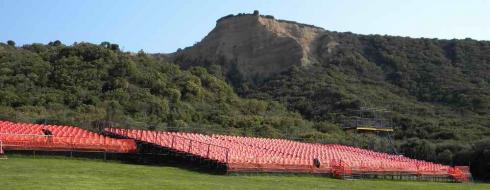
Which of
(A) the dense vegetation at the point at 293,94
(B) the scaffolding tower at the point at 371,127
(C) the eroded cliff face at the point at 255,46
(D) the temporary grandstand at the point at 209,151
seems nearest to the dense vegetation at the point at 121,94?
(A) the dense vegetation at the point at 293,94

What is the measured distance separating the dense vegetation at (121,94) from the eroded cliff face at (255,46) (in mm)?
18413

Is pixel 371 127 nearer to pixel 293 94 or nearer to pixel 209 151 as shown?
pixel 293 94

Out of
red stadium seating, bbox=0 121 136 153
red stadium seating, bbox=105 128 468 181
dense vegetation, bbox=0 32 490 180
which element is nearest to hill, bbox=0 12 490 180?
dense vegetation, bbox=0 32 490 180

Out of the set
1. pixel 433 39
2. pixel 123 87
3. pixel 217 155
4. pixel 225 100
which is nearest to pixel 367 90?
pixel 225 100

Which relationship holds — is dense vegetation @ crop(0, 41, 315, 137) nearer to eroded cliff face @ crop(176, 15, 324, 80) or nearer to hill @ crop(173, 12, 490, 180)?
hill @ crop(173, 12, 490, 180)

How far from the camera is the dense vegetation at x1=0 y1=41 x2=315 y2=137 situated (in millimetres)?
44756

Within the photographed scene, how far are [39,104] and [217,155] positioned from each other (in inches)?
986

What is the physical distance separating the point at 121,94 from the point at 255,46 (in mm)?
40569

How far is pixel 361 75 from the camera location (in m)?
78.5

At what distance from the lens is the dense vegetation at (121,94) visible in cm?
4476

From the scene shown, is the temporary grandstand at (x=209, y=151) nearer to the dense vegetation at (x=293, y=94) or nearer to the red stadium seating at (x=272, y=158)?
the red stadium seating at (x=272, y=158)

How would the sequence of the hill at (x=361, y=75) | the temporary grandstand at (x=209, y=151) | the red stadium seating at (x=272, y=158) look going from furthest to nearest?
the hill at (x=361, y=75)
the red stadium seating at (x=272, y=158)
the temporary grandstand at (x=209, y=151)

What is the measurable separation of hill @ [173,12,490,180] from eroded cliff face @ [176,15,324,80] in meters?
0.15

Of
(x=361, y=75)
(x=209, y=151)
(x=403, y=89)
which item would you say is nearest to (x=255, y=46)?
(x=361, y=75)
